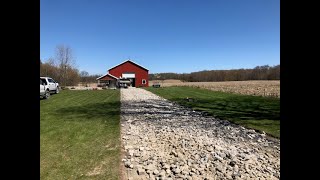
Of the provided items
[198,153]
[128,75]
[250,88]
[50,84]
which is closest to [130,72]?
[128,75]

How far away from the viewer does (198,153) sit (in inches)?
265

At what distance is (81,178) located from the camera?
495cm

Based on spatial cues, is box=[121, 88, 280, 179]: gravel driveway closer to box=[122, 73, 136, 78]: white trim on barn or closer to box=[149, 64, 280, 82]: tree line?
box=[122, 73, 136, 78]: white trim on barn

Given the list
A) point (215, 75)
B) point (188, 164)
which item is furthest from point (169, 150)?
point (215, 75)

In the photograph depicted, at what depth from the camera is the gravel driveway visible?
5352 mm

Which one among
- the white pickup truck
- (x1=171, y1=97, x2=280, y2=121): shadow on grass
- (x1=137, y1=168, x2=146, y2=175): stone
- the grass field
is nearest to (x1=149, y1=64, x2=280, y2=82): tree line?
the grass field

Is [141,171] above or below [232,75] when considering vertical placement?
below

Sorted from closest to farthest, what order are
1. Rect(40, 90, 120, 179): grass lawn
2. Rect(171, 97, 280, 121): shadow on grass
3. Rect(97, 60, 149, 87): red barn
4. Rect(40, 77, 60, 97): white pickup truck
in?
Rect(40, 90, 120, 179): grass lawn, Rect(171, 97, 280, 121): shadow on grass, Rect(40, 77, 60, 97): white pickup truck, Rect(97, 60, 149, 87): red barn

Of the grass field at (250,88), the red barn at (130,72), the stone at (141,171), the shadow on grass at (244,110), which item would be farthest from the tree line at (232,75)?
the stone at (141,171)

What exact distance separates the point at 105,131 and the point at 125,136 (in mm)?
1059

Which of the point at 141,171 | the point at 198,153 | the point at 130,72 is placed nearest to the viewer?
the point at 141,171

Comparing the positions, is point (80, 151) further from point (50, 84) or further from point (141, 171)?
point (50, 84)

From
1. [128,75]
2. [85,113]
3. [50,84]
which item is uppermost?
[128,75]

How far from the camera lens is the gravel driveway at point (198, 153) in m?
5.35
